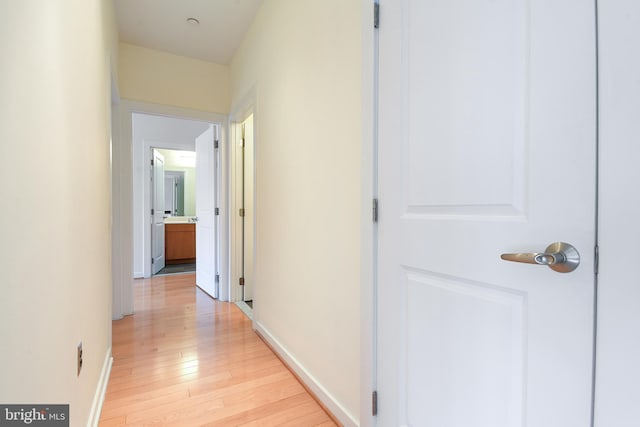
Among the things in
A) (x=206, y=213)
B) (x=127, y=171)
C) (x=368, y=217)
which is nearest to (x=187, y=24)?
(x=127, y=171)

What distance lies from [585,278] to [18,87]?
129cm

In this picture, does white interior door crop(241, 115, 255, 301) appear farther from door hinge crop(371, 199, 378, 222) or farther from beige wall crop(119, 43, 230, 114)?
door hinge crop(371, 199, 378, 222)

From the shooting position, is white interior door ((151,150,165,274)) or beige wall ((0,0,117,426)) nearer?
beige wall ((0,0,117,426))

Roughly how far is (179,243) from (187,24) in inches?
163

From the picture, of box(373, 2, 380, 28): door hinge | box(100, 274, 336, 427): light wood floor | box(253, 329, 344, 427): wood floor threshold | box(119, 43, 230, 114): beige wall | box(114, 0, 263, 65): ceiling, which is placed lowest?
box(100, 274, 336, 427): light wood floor

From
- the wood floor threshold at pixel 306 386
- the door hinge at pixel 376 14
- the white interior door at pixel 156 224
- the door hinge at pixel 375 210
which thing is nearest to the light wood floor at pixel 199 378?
the wood floor threshold at pixel 306 386

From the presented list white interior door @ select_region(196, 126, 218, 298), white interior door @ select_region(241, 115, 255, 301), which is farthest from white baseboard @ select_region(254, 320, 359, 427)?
white interior door @ select_region(196, 126, 218, 298)

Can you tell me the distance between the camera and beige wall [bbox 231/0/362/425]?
1.38 m

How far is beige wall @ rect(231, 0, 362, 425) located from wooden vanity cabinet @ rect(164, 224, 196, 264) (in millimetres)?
3901

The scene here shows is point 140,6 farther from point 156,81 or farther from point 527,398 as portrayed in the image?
point 527,398

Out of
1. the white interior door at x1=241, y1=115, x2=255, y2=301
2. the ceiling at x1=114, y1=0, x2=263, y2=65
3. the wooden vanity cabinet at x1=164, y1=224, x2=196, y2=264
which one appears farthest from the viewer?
the wooden vanity cabinet at x1=164, y1=224, x2=196, y2=264

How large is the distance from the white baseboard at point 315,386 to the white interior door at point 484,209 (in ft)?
1.11

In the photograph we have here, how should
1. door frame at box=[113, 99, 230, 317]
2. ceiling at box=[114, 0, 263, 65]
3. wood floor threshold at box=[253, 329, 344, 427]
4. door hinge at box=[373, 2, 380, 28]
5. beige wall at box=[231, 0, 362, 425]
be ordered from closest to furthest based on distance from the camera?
door hinge at box=[373, 2, 380, 28]
beige wall at box=[231, 0, 362, 425]
wood floor threshold at box=[253, 329, 344, 427]
ceiling at box=[114, 0, 263, 65]
door frame at box=[113, 99, 230, 317]

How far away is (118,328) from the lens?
268 centimetres
